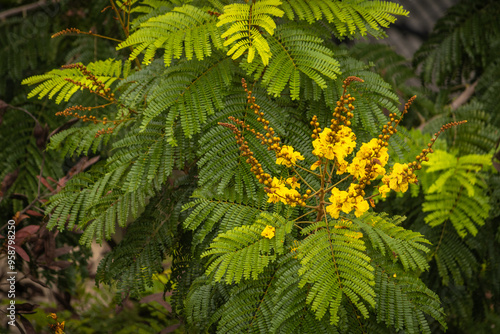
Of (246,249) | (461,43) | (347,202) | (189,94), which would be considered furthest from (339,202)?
(461,43)

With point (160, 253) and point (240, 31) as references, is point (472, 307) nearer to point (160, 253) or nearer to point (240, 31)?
point (160, 253)

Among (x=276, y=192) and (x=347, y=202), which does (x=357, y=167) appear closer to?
(x=347, y=202)

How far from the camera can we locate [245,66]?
134 cm

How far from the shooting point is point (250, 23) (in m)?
1.28

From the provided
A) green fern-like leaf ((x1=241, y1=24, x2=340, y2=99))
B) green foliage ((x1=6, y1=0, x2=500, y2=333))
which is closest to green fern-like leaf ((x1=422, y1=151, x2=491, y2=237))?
green foliage ((x1=6, y1=0, x2=500, y2=333))

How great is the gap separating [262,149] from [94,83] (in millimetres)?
603

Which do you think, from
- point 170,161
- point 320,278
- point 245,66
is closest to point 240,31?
point 245,66

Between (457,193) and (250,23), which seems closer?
(250,23)

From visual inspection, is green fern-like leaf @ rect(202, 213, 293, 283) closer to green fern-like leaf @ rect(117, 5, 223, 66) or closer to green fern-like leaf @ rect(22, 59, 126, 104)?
green fern-like leaf @ rect(117, 5, 223, 66)

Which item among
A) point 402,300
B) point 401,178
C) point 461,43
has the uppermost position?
point 461,43

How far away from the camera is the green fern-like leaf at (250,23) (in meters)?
1.23

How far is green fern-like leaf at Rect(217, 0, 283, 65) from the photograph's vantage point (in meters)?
1.23

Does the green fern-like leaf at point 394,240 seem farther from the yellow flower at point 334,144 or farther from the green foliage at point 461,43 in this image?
the green foliage at point 461,43

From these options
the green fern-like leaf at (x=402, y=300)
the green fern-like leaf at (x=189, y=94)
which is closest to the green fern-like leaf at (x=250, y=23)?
the green fern-like leaf at (x=189, y=94)
